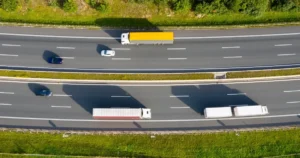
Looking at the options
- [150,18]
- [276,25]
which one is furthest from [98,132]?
[276,25]

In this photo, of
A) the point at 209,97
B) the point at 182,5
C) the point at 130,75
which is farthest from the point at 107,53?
the point at 209,97

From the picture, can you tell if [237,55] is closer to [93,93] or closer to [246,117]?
[246,117]

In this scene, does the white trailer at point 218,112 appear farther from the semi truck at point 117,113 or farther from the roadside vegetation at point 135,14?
the roadside vegetation at point 135,14

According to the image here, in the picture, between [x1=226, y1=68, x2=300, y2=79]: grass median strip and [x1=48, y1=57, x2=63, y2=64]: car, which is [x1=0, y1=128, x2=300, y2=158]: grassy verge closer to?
[x1=226, y1=68, x2=300, y2=79]: grass median strip

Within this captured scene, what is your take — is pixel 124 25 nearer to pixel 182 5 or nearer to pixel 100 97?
pixel 182 5

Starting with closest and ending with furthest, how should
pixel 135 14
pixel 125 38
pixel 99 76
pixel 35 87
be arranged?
pixel 35 87
pixel 99 76
pixel 125 38
pixel 135 14

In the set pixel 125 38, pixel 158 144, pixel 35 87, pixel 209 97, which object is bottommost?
pixel 158 144
